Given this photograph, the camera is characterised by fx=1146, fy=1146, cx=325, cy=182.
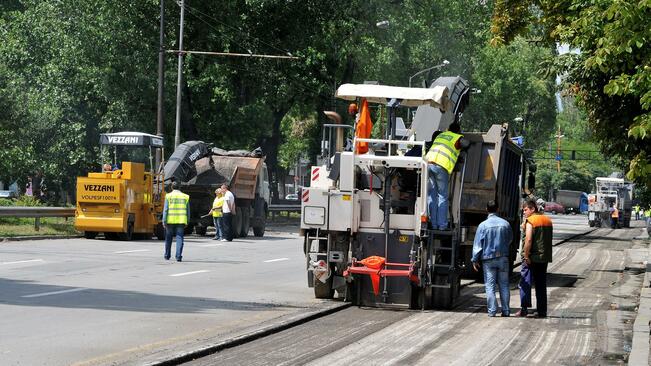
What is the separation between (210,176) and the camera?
38.4 metres

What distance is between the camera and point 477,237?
664 inches

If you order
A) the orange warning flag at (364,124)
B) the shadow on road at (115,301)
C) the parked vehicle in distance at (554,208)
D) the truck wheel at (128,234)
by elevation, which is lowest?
the shadow on road at (115,301)

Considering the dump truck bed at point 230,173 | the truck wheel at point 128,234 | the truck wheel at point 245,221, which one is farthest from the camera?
the truck wheel at point 245,221

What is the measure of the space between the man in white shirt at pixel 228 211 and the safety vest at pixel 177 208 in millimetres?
9369

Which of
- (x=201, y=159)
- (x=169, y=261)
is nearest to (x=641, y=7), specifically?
(x=169, y=261)

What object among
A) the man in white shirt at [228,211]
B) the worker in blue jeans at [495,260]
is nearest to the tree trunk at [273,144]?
the man in white shirt at [228,211]

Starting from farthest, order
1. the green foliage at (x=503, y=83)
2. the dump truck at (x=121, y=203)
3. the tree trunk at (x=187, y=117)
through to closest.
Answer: the green foliage at (x=503, y=83)
the tree trunk at (x=187, y=117)
the dump truck at (x=121, y=203)

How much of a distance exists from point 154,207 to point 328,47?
23090mm

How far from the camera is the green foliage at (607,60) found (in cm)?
1432

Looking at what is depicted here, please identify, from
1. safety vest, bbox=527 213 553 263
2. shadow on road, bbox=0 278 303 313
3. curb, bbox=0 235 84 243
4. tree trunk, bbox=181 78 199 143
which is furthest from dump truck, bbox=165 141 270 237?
safety vest, bbox=527 213 553 263

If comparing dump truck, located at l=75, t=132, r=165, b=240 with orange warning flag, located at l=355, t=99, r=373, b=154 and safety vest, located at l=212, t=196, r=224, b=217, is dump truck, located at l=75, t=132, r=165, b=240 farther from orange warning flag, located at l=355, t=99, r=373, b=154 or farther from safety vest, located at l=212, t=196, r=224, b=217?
orange warning flag, located at l=355, t=99, r=373, b=154

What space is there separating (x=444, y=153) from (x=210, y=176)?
21882 mm

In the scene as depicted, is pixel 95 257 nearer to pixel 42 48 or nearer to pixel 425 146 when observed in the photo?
pixel 425 146

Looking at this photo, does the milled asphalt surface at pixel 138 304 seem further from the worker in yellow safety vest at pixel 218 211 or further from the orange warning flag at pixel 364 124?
the worker in yellow safety vest at pixel 218 211
